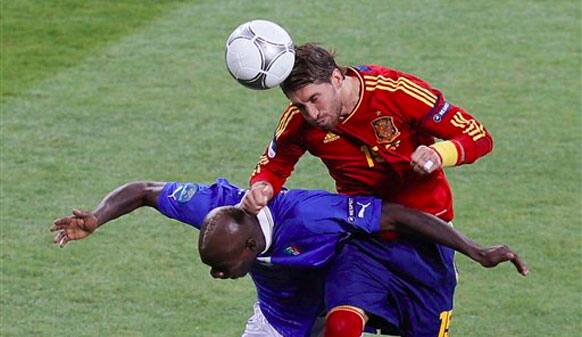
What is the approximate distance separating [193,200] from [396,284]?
1.12m

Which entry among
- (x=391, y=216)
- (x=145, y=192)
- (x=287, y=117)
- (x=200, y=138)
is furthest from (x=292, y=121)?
(x=200, y=138)

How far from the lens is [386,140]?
8070 millimetres

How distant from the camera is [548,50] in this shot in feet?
50.0

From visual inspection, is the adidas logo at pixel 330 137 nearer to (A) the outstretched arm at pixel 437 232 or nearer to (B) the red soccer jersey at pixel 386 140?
(B) the red soccer jersey at pixel 386 140

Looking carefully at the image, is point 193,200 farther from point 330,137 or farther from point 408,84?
point 408,84

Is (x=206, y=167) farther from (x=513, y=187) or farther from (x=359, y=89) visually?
(x=359, y=89)

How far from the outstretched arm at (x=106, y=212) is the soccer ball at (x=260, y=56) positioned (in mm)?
821

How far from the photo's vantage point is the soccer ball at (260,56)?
303 inches

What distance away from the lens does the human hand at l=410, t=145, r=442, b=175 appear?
7.54 m

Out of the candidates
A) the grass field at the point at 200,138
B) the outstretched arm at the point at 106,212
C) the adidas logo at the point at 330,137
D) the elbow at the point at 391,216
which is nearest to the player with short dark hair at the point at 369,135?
the adidas logo at the point at 330,137

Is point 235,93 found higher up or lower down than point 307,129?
lower down

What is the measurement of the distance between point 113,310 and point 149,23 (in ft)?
19.9

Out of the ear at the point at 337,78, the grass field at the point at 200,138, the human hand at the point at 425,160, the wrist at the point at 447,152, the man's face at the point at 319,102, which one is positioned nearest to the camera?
the human hand at the point at 425,160

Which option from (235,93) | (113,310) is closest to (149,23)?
(235,93)
